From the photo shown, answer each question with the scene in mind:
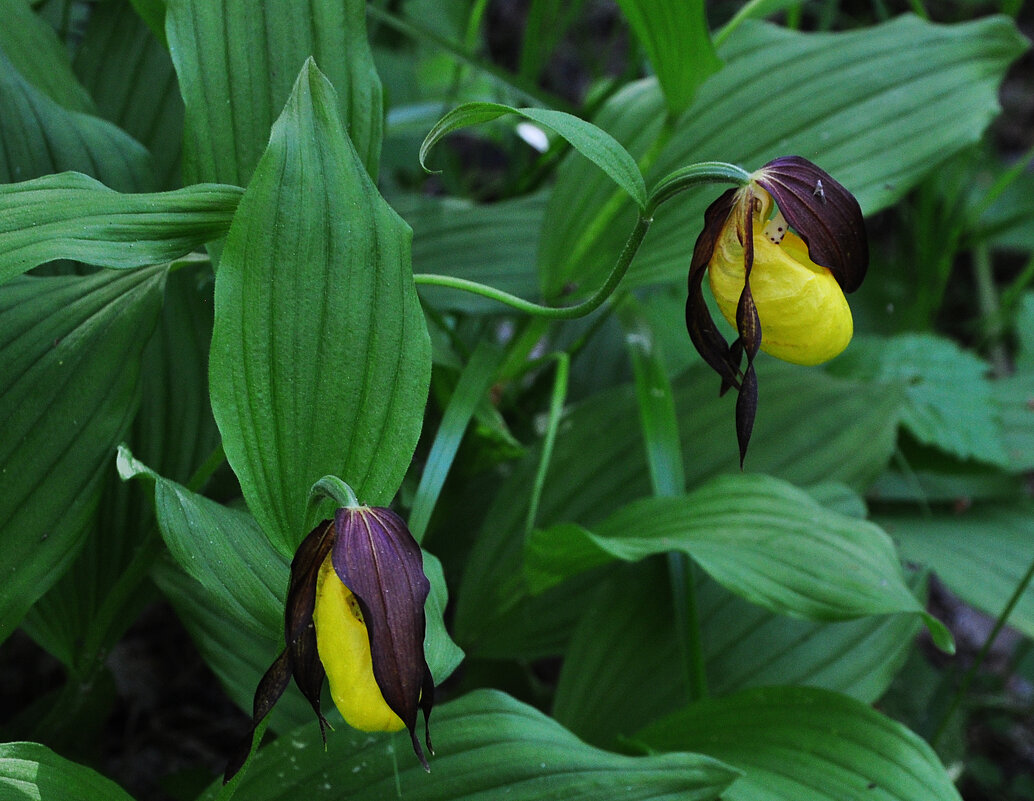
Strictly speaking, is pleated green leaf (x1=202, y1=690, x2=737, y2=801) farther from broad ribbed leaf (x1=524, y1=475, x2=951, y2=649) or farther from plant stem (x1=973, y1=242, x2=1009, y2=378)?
plant stem (x1=973, y1=242, x2=1009, y2=378)

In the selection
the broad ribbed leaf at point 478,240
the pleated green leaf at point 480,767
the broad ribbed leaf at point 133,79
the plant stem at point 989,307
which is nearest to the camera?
the pleated green leaf at point 480,767

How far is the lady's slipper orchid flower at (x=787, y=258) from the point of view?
765 millimetres

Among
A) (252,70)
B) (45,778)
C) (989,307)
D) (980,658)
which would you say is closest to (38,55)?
(252,70)

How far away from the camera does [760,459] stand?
1.44 meters

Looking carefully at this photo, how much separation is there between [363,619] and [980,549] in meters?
1.39

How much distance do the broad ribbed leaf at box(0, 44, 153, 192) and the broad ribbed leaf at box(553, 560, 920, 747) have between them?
902 millimetres

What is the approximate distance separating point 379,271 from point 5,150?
627 millimetres

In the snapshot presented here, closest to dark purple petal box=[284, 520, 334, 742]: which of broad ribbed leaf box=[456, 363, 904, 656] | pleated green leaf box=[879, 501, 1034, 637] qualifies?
broad ribbed leaf box=[456, 363, 904, 656]

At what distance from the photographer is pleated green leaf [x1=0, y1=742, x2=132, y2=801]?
78 cm

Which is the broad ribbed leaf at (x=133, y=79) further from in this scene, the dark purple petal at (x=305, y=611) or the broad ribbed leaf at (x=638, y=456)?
the dark purple petal at (x=305, y=611)

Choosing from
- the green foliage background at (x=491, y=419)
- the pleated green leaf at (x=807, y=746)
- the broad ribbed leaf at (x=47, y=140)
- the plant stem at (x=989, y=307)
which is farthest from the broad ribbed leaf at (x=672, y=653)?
the plant stem at (x=989, y=307)

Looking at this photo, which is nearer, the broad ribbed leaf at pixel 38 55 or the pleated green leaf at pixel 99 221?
Result: the pleated green leaf at pixel 99 221

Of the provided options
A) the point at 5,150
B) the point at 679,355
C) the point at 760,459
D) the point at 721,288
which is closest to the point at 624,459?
the point at 760,459

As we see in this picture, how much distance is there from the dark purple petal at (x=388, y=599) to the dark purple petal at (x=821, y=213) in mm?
437
